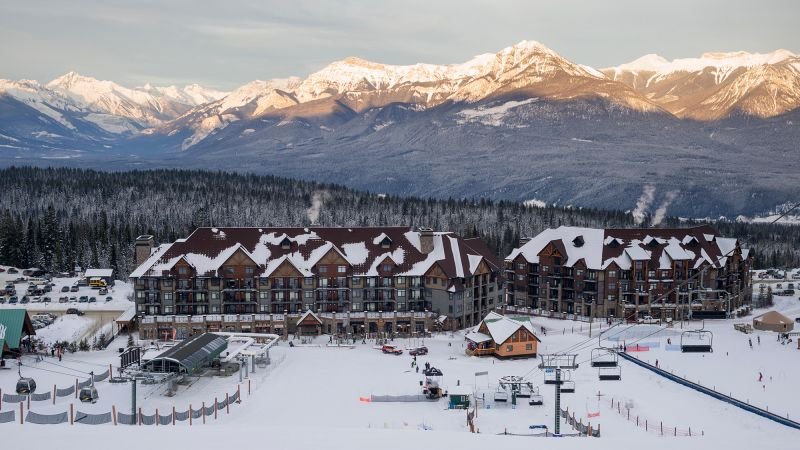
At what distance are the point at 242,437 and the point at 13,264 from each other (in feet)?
399

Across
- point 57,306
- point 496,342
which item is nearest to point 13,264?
point 57,306

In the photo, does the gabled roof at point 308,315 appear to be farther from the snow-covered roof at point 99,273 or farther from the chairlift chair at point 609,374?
the snow-covered roof at point 99,273

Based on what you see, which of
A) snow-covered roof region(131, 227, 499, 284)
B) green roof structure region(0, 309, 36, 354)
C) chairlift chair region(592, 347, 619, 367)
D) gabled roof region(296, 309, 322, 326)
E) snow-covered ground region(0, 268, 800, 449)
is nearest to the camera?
snow-covered ground region(0, 268, 800, 449)

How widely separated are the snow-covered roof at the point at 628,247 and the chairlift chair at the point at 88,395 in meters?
68.9

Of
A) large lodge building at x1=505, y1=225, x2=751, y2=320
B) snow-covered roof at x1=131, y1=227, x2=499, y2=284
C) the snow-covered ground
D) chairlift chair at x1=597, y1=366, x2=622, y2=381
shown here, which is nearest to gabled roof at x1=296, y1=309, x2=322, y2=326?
the snow-covered ground

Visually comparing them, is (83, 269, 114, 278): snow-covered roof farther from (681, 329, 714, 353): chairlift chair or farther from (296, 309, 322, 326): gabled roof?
(681, 329, 714, 353): chairlift chair

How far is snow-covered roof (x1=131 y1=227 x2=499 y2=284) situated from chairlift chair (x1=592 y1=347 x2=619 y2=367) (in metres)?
21.4

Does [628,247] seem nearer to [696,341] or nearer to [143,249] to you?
[696,341]

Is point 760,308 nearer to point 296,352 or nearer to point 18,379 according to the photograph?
point 296,352

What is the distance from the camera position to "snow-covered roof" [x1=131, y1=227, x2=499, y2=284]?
102000mm

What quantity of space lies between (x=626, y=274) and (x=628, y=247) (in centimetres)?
431

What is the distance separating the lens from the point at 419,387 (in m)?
73.9

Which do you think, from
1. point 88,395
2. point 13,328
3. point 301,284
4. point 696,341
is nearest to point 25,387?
Result: point 88,395

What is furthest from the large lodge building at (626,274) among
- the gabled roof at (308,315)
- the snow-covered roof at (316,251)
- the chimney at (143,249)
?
the chimney at (143,249)
